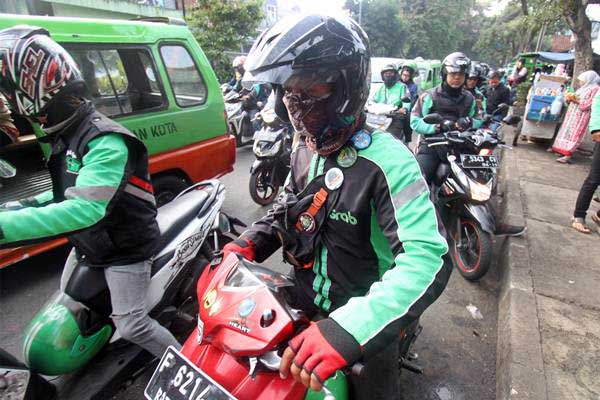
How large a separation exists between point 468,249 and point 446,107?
161 cm

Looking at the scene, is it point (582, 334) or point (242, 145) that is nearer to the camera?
point (582, 334)

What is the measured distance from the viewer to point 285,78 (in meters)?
1.04

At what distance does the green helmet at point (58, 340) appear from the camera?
1708 mm

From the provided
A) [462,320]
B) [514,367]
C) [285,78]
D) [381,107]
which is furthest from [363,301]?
[381,107]

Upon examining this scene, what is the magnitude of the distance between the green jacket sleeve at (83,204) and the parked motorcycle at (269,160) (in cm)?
298

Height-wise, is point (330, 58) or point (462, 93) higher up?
point (330, 58)

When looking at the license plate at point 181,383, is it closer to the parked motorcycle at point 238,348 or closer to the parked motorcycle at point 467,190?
the parked motorcycle at point 238,348

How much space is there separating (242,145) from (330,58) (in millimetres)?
7168

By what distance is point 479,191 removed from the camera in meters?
3.31

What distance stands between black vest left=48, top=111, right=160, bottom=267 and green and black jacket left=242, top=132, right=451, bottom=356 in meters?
0.69

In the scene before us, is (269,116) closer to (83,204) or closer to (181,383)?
(83,204)

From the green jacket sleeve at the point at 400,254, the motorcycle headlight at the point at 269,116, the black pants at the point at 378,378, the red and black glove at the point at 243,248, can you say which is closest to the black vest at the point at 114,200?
the red and black glove at the point at 243,248

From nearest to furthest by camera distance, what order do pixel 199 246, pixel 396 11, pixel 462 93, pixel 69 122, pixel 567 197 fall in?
pixel 69 122, pixel 199 246, pixel 462 93, pixel 567 197, pixel 396 11

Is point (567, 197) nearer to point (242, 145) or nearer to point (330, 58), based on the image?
point (330, 58)
